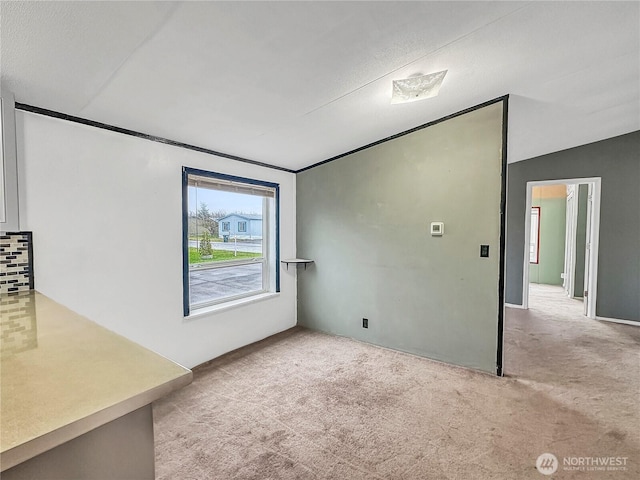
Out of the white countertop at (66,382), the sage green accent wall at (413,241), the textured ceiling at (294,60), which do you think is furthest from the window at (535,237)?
the white countertop at (66,382)

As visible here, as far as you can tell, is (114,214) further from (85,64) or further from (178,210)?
(85,64)

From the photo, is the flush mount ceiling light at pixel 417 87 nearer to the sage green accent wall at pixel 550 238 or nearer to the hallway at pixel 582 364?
the hallway at pixel 582 364

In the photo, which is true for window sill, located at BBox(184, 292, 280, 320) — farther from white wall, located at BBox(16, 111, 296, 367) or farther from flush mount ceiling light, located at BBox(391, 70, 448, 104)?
flush mount ceiling light, located at BBox(391, 70, 448, 104)

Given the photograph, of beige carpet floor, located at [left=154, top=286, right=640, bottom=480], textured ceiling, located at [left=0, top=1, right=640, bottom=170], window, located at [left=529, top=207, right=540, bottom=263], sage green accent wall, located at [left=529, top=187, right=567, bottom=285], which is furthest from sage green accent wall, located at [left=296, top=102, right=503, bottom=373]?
window, located at [left=529, top=207, right=540, bottom=263]

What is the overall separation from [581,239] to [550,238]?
168 cm

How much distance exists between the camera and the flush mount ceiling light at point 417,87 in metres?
2.12

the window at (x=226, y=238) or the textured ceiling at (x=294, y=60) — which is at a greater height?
the textured ceiling at (x=294, y=60)

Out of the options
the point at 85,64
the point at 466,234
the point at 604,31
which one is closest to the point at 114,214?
the point at 85,64

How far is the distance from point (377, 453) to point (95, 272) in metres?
2.22

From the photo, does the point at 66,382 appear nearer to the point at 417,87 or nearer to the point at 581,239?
the point at 417,87

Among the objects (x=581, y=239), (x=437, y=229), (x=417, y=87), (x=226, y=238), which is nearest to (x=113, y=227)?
(x=226, y=238)

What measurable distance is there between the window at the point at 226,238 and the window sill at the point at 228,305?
0.05 meters

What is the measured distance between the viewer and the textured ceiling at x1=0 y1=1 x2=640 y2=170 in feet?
4.43

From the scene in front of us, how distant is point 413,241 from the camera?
318cm
